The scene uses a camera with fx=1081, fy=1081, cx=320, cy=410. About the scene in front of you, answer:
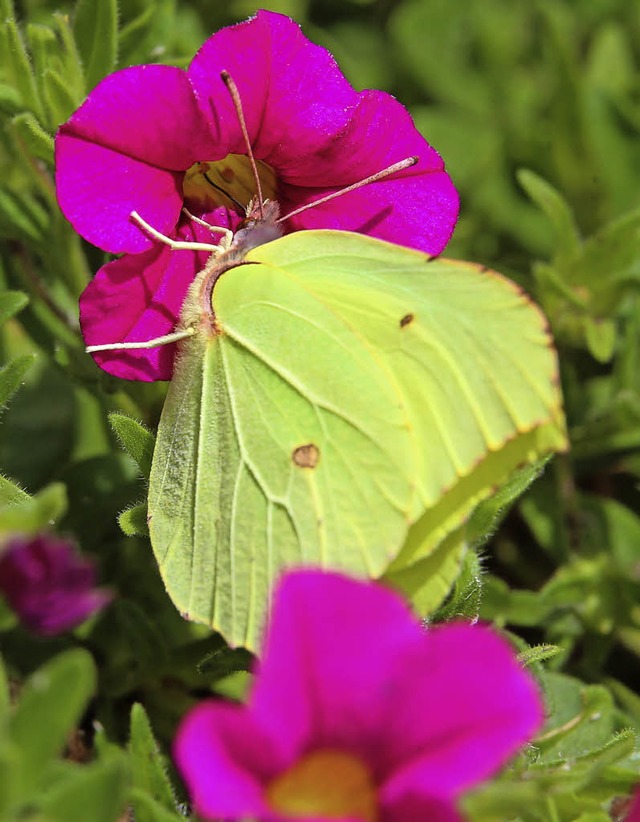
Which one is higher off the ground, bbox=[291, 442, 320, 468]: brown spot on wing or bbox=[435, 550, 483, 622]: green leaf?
bbox=[291, 442, 320, 468]: brown spot on wing

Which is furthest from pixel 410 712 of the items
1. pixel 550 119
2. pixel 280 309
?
pixel 550 119

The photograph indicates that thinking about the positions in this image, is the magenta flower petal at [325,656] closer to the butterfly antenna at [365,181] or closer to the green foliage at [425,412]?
the green foliage at [425,412]

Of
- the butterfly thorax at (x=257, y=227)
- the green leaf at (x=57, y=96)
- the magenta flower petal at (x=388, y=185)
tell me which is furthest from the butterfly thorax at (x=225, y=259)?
the green leaf at (x=57, y=96)

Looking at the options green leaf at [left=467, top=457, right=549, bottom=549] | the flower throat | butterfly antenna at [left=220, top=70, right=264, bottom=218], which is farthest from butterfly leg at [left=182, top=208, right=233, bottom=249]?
green leaf at [left=467, top=457, right=549, bottom=549]

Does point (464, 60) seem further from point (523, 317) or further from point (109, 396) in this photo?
point (523, 317)

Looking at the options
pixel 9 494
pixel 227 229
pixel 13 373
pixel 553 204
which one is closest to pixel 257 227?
pixel 227 229

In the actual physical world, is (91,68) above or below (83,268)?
above

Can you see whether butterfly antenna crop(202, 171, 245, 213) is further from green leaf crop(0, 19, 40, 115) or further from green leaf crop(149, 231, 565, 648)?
green leaf crop(0, 19, 40, 115)
